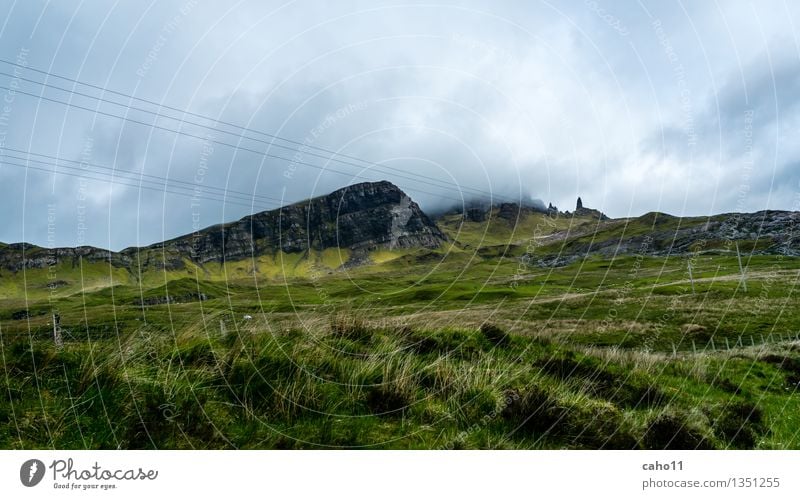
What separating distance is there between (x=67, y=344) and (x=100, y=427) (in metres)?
2.77

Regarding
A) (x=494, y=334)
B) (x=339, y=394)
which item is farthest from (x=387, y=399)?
(x=494, y=334)

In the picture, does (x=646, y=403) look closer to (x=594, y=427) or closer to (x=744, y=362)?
(x=594, y=427)

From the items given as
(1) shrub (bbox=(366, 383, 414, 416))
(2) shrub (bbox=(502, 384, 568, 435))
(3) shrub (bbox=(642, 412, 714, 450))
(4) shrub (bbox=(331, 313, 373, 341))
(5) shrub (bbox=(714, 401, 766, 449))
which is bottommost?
(5) shrub (bbox=(714, 401, 766, 449))

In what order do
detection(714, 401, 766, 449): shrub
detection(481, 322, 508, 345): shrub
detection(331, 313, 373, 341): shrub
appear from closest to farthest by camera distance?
detection(714, 401, 766, 449): shrub → detection(331, 313, 373, 341): shrub → detection(481, 322, 508, 345): shrub

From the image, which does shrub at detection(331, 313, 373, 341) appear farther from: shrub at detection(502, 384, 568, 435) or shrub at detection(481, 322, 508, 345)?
shrub at detection(502, 384, 568, 435)

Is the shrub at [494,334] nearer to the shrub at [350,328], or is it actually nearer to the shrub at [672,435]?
the shrub at [350,328]

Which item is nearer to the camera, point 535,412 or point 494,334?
point 535,412

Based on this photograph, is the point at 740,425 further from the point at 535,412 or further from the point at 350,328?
the point at 350,328

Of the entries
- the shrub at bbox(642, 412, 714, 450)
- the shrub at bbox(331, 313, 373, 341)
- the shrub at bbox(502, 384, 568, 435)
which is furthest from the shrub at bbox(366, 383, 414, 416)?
the shrub at bbox(642, 412, 714, 450)

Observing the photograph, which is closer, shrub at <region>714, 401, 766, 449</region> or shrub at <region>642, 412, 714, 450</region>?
shrub at <region>642, 412, 714, 450</region>

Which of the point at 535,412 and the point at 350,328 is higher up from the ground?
the point at 350,328

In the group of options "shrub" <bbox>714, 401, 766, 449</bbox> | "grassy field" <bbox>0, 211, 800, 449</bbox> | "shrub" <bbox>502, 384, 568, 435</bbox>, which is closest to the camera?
"grassy field" <bbox>0, 211, 800, 449</bbox>

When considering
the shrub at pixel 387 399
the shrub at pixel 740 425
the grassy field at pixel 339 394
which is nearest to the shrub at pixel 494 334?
the grassy field at pixel 339 394
